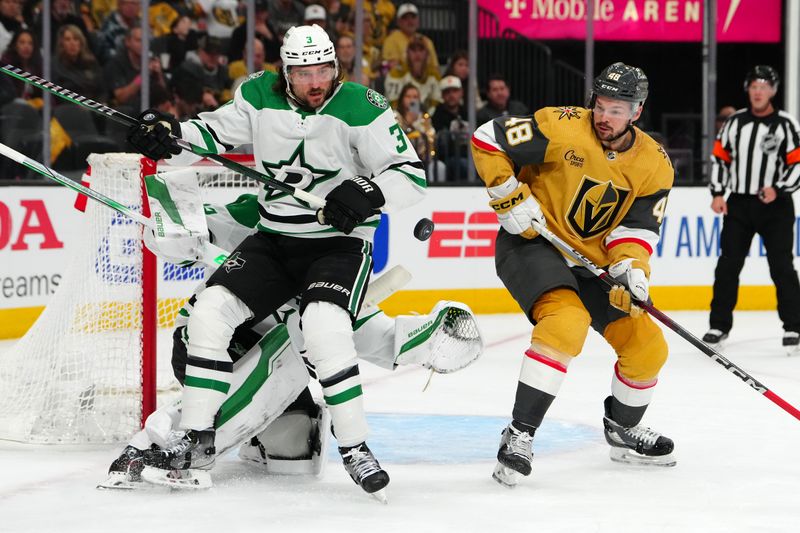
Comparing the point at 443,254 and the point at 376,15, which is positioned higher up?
the point at 376,15

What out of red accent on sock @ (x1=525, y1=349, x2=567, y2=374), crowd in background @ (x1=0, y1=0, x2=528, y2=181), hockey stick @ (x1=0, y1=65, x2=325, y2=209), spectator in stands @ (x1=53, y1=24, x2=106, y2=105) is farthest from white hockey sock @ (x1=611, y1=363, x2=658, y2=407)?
spectator in stands @ (x1=53, y1=24, x2=106, y2=105)

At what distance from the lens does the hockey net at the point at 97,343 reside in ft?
12.0

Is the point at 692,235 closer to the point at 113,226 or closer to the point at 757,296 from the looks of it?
the point at 757,296

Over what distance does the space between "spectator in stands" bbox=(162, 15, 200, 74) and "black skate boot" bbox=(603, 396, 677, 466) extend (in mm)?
4182

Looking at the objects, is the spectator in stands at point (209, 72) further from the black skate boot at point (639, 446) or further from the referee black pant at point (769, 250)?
the black skate boot at point (639, 446)

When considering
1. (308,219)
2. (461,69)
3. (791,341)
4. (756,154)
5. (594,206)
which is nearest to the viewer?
(308,219)

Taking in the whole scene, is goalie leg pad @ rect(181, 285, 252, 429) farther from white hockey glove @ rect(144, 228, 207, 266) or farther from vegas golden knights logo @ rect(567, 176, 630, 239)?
vegas golden knights logo @ rect(567, 176, 630, 239)

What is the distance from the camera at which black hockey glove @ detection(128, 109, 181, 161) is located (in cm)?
310

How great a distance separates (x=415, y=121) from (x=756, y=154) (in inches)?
86.4

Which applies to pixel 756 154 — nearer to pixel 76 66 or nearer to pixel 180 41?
pixel 180 41

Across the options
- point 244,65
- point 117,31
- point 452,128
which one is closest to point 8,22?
point 117,31

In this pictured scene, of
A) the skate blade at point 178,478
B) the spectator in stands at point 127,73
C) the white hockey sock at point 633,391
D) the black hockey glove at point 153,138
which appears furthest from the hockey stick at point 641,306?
the spectator in stands at point 127,73

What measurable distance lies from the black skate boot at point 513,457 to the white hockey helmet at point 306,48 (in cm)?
99

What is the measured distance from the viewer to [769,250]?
5906 mm
